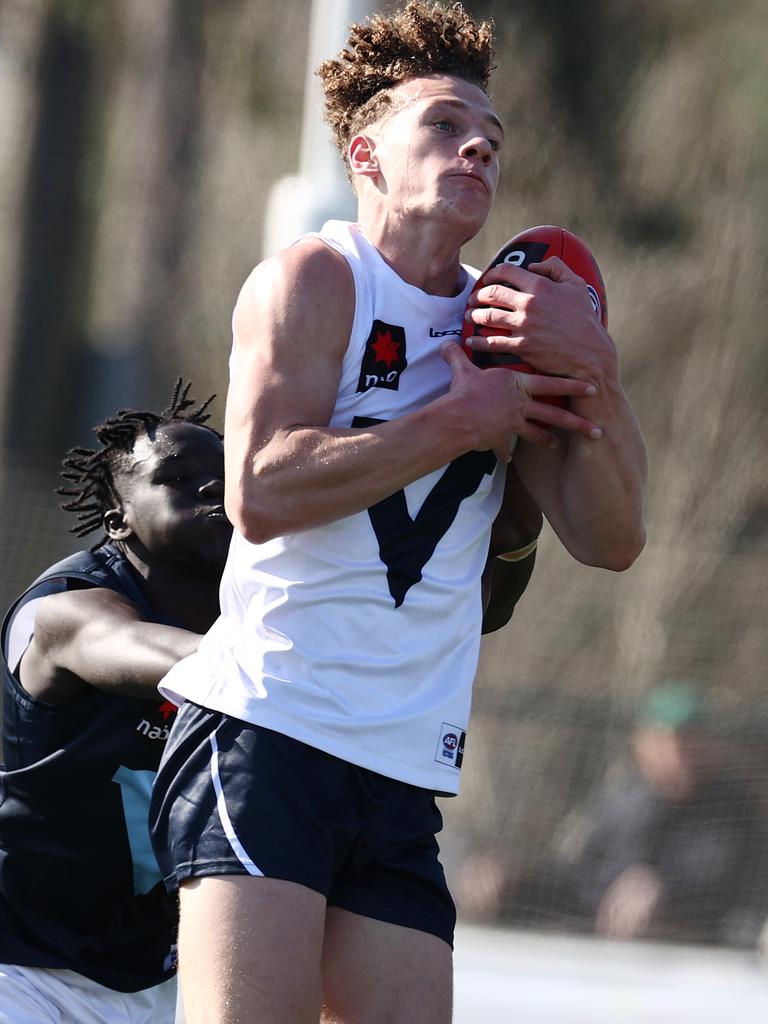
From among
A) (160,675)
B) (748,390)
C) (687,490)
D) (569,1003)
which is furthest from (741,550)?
(160,675)

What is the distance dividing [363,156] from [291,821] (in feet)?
3.64

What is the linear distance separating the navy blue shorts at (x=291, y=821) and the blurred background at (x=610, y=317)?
2767mm

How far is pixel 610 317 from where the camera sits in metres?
9.59

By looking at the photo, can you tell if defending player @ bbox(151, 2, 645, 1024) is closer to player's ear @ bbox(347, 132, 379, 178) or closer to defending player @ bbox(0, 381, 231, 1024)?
player's ear @ bbox(347, 132, 379, 178)

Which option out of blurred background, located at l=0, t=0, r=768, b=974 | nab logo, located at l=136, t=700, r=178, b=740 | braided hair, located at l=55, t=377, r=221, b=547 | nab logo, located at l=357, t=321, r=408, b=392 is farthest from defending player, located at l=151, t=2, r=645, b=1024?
blurred background, located at l=0, t=0, r=768, b=974

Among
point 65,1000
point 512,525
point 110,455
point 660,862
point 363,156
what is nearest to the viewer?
point 363,156

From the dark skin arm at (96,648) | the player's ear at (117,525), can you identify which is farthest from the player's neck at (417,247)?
the player's ear at (117,525)

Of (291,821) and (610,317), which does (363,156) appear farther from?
(610,317)

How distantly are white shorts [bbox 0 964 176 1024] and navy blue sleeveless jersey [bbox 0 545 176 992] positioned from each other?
0.03 metres

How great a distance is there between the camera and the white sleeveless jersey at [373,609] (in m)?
2.22

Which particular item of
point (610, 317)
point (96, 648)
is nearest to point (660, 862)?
point (96, 648)

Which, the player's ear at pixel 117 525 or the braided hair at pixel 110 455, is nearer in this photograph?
the player's ear at pixel 117 525

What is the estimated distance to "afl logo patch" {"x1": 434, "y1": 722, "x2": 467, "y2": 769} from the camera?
90.8 inches

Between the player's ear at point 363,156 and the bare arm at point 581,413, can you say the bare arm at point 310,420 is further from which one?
the player's ear at point 363,156
